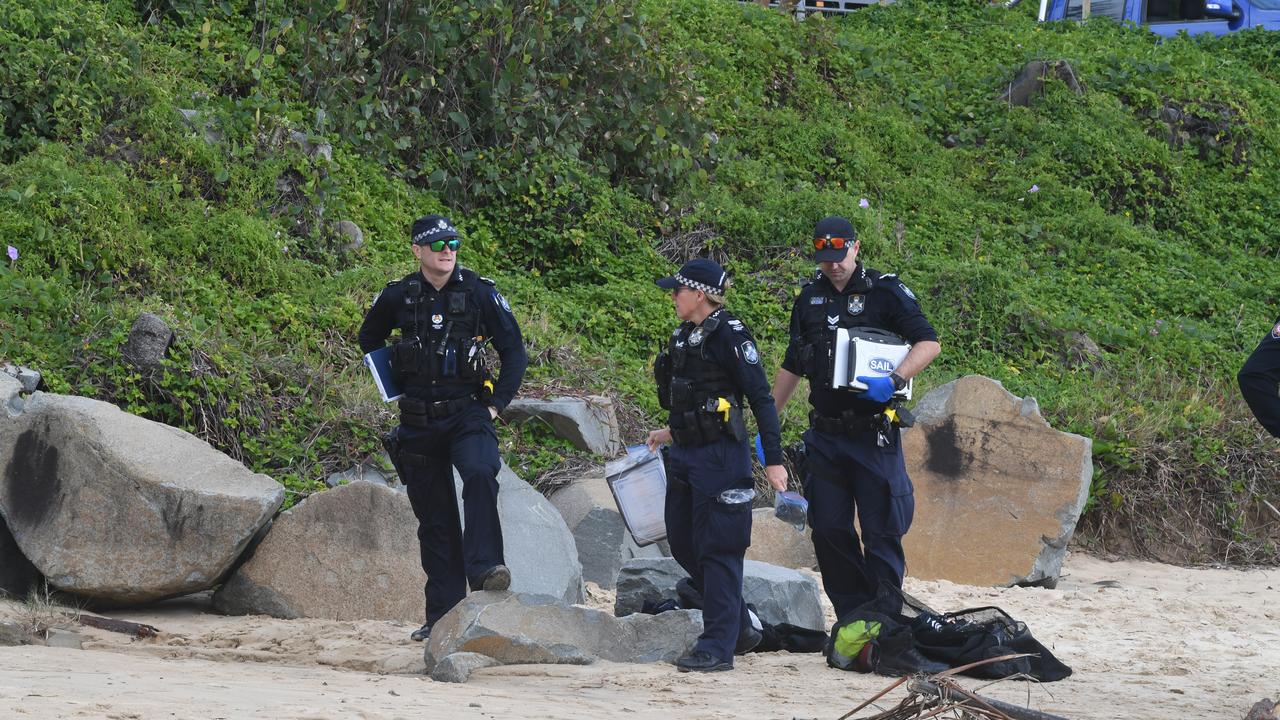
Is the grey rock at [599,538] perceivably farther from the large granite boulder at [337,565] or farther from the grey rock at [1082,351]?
the grey rock at [1082,351]

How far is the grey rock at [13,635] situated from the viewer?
5.31 m

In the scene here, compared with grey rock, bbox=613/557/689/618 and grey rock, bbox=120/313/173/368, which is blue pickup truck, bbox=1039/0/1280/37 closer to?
grey rock, bbox=613/557/689/618

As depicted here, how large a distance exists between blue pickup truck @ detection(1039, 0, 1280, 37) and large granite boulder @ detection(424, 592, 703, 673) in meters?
14.0

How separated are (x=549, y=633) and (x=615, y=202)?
6653 millimetres

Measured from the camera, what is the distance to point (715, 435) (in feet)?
18.4

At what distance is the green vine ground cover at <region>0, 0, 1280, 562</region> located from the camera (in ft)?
27.6

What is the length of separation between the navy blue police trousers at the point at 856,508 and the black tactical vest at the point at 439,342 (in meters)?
1.53

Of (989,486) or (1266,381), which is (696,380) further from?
(989,486)

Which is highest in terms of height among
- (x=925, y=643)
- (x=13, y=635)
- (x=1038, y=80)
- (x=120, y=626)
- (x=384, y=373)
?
(x=1038, y=80)

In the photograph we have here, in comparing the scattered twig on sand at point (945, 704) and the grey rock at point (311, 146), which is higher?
the grey rock at point (311, 146)

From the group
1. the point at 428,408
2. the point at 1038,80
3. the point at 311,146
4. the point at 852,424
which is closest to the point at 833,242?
the point at 852,424

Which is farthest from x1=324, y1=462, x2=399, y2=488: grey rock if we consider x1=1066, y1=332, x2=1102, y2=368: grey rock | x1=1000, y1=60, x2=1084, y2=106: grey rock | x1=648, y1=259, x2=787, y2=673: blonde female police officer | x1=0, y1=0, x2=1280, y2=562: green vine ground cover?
x1=1000, y1=60, x2=1084, y2=106: grey rock

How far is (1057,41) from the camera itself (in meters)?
16.2

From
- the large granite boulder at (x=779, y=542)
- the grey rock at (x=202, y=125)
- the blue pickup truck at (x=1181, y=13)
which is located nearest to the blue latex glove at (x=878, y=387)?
the large granite boulder at (x=779, y=542)
